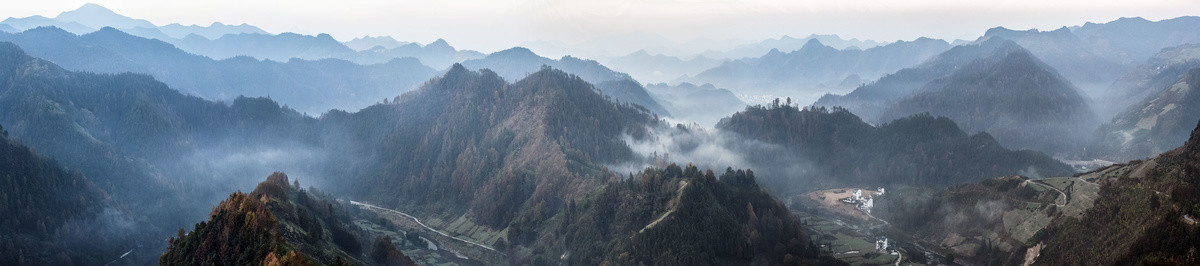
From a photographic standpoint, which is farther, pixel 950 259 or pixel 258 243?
pixel 950 259

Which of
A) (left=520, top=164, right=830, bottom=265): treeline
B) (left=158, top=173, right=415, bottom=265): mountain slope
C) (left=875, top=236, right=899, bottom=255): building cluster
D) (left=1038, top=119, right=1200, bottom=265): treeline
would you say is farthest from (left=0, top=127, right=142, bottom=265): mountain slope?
(left=1038, top=119, right=1200, bottom=265): treeline

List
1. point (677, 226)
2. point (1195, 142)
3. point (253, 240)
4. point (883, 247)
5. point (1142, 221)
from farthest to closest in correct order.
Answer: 1. point (883, 247)
2. point (677, 226)
3. point (1195, 142)
4. point (1142, 221)
5. point (253, 240)

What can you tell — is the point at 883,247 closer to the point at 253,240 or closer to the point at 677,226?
the point at 677,226

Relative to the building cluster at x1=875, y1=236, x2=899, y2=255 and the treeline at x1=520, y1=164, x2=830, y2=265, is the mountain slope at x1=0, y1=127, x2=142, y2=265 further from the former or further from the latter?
the building cluster at x1=875, y1=236, x2=899, y2=255

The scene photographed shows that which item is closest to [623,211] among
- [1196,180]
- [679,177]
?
[679,177]

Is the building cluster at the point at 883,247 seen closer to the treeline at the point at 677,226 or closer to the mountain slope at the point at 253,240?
the treeline at the point at 677,226

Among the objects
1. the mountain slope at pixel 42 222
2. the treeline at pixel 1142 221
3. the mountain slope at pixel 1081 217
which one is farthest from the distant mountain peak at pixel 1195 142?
the mountain slope at pixel 42 222

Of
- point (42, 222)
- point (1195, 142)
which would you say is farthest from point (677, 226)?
point (42, 222)

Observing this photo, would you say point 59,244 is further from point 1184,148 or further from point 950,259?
point 1184,148
